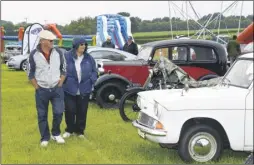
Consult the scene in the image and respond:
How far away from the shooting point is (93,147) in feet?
26.1

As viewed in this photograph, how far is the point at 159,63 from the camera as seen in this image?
10.5 metres

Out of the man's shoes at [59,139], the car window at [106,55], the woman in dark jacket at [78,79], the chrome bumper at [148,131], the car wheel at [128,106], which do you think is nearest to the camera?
the chrome bumper at [148,131]

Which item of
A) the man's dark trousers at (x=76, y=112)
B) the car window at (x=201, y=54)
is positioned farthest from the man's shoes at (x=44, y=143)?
the car window at (x=201, y=54)

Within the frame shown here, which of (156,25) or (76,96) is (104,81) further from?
(156,25)

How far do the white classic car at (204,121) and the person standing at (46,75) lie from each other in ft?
6.31

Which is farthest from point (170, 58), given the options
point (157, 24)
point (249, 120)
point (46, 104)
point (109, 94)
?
point (157, 24)

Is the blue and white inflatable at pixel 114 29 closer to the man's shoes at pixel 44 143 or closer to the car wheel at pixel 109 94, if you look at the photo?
the car wheel at pixel 109 94

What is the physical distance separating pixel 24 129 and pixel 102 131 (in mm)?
1565

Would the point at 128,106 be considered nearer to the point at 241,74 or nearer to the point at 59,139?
the point at 59,139

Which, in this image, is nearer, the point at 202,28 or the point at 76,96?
the point at 76,96

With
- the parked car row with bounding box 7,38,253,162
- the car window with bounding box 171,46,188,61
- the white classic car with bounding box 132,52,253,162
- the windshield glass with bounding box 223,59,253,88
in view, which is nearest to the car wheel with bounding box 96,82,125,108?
the car window with bounding box 171,46,188,61

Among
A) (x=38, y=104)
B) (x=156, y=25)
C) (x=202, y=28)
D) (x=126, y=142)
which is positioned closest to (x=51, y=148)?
(x=38, y=104)

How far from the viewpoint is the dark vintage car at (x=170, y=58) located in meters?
12.1

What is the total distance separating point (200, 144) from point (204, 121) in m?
0.31
